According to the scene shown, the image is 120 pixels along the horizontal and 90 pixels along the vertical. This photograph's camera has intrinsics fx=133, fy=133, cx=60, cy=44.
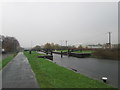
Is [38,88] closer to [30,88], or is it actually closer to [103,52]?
[30,88]

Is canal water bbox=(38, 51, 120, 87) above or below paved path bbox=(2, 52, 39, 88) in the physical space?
below

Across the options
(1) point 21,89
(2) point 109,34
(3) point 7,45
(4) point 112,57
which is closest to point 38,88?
(1) point 21,89

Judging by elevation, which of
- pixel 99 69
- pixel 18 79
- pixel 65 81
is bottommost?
pixel 99 69

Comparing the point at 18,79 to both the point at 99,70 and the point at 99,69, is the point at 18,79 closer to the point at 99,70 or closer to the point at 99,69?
the point at 99,70

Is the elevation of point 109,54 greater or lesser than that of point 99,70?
greater

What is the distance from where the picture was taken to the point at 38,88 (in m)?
8.05

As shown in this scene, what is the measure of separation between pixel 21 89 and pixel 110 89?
5847 mm

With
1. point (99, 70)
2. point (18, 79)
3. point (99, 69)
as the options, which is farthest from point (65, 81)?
point (99, 69)

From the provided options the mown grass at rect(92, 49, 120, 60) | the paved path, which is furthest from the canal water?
the paved path

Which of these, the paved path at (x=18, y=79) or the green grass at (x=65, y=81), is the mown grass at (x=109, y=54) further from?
the paved path at (x=18, y=79)

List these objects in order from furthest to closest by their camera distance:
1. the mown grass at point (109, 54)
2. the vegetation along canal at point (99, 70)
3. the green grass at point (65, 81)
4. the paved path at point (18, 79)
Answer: the mown grass at point (109, 54), the vegetation along canal at point (99, 70), the green grass at point (65, 81), the paved path at point (18, 79)

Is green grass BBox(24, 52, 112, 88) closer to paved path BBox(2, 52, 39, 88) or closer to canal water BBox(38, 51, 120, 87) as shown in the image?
paved path BBox(2, 52, 39, 88)

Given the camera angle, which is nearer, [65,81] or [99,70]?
[65,81]

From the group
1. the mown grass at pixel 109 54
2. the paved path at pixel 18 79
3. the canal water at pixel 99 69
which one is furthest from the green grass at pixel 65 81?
the mown grass at pixel 109 54
